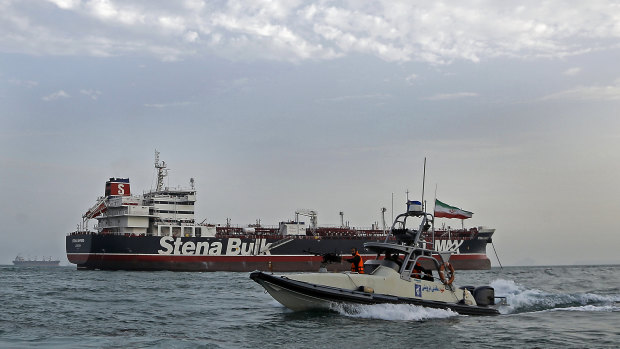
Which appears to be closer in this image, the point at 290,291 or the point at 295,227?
the point at 290,291

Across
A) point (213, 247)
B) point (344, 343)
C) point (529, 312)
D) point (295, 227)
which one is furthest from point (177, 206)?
point (344, 343)

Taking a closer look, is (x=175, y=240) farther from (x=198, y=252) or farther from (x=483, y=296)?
(x=483, y=296)

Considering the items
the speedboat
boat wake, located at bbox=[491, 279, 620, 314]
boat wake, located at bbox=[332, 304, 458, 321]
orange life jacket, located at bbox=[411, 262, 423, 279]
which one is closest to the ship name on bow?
boat wake, located at bbox=[491, 279, 620, 314]

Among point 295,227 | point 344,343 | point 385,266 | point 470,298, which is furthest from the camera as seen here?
point 295,227

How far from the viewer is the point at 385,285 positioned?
60.3 ft

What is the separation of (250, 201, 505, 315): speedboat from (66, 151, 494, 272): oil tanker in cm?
3804

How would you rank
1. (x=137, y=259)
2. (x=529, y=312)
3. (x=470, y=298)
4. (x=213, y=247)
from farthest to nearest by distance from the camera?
1. (x=213, y=247)
2. (x=137, y=259)
3. (x=529, y=312)
4. (x=470, y=298)

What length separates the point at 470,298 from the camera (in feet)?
66.5

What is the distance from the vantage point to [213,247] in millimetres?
63062

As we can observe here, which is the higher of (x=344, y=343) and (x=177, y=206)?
(x=177, y=206)

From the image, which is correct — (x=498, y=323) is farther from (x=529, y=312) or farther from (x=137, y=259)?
(x=137, y=259)

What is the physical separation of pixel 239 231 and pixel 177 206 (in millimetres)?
9331

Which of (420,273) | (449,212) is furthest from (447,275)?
(449,212)

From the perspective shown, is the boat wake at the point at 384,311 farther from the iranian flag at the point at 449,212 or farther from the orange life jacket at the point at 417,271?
the iranian flag at the point at 449,212
